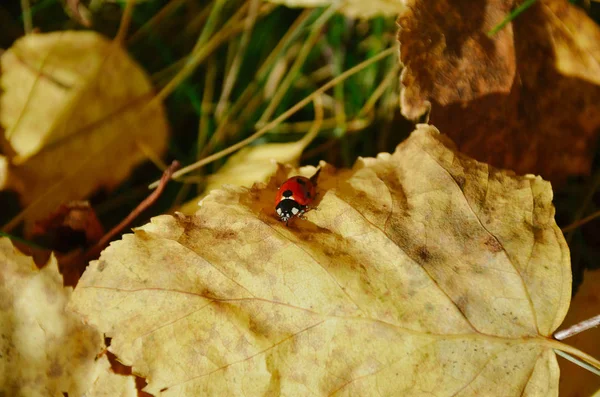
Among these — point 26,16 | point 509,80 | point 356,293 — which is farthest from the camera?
point 26,16

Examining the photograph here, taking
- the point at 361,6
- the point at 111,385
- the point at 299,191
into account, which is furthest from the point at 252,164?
the point at 111,385

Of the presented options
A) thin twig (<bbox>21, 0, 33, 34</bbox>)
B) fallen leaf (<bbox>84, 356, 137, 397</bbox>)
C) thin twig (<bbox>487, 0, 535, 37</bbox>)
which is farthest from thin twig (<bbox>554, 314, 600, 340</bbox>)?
thin twig (<bbox>21, 0, 33, 34</bbox>)

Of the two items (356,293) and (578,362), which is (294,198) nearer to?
(356,293)

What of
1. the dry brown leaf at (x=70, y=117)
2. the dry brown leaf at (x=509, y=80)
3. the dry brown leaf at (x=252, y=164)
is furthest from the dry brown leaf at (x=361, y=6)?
the dry brown leaf at (x=70, y=117)

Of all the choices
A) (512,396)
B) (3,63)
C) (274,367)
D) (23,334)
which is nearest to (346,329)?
(274,367)

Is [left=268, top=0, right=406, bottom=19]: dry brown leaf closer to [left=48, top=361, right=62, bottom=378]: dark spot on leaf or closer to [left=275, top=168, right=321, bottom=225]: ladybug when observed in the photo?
[left=275, top=168, right=321, bottom=225]: ladybug

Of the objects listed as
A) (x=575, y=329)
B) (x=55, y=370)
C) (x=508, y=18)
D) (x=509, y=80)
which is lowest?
(x=55, y=370)
